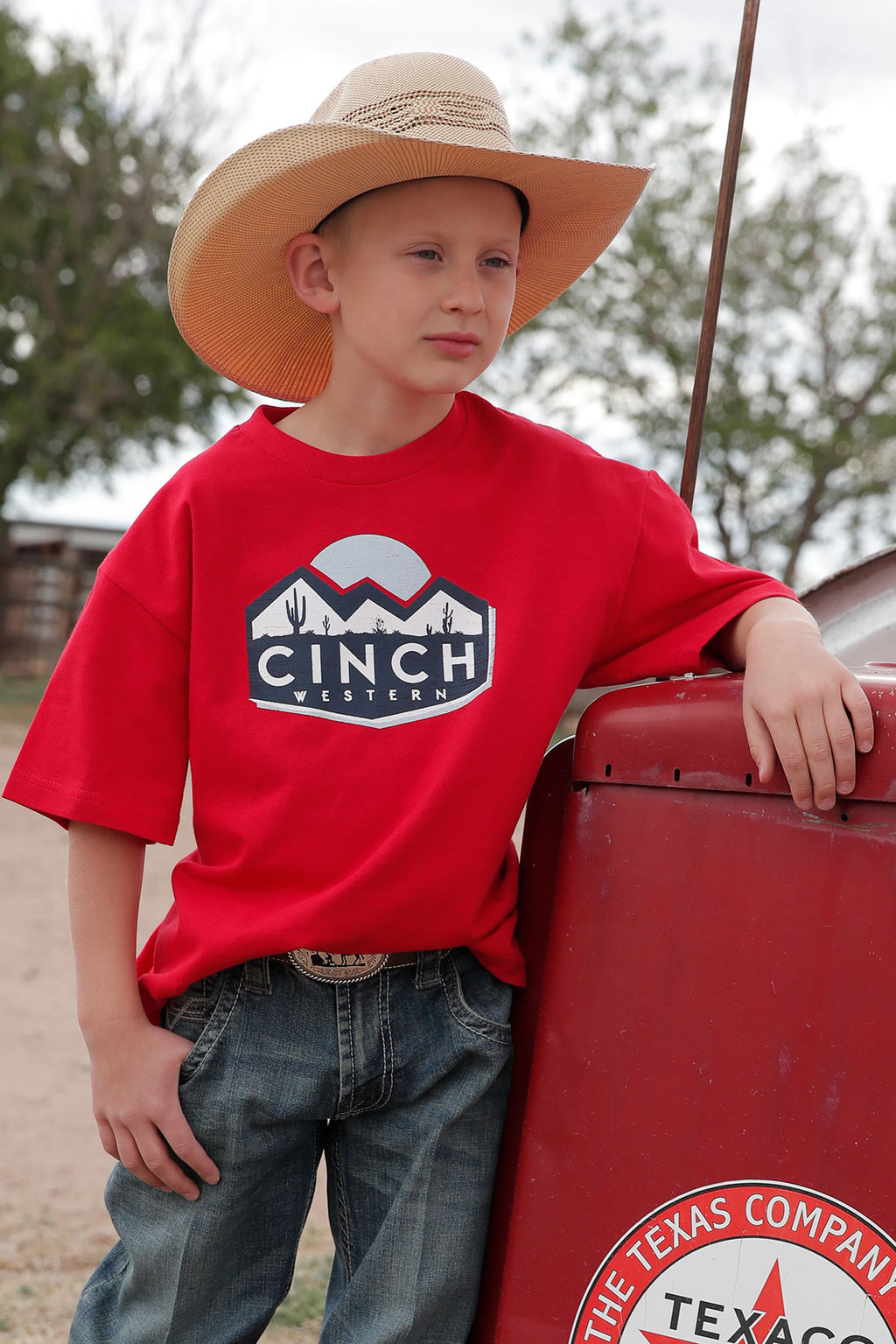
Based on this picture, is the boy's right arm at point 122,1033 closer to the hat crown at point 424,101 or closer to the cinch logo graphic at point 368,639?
the cinch logo graphic at point 368,639

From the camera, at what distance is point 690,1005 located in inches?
44.9

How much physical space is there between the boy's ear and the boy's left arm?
1.83 ft

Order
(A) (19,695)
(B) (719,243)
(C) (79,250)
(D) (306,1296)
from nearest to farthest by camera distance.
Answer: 1. (B) (719,243)
2. (D) (306,1296)
3. (A) (19,695)
4. (C) (79,250)

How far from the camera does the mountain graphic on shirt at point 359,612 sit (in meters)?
1.29

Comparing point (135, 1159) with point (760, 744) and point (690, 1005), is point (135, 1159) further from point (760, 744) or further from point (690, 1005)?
point (760, 744)

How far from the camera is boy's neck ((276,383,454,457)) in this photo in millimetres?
1351

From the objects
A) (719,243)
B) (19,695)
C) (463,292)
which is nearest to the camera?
(463,292)

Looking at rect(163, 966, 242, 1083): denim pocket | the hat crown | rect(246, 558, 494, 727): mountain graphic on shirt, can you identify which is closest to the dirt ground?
rect(163, 966, 242, 1083): denim pocket

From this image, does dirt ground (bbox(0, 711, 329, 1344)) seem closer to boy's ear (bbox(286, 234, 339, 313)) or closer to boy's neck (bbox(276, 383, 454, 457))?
boy's neck (bbox(276, 383, 454, 457))

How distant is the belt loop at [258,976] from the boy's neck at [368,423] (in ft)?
1.61

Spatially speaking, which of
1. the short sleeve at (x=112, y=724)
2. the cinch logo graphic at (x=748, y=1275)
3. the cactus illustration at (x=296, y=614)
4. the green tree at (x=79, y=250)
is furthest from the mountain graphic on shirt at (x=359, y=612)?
the green tree at (x=79, y=250)

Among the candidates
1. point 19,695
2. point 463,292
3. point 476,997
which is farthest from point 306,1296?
point 19,695

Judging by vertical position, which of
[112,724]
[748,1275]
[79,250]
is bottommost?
[748,1275]

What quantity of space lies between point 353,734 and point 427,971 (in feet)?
0.77
